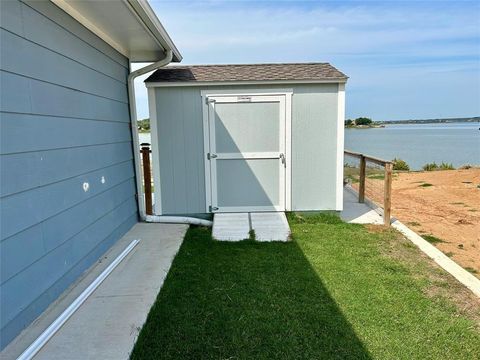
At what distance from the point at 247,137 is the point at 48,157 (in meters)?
2.95

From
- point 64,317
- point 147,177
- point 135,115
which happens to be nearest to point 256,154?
point 147,177

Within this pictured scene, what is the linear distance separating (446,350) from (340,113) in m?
3.43

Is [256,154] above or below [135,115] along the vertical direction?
below

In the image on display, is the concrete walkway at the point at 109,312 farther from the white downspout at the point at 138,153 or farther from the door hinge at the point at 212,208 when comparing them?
the door hinge at the point at 212,208

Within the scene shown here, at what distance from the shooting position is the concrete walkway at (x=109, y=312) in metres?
1.97

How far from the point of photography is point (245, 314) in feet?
8.10

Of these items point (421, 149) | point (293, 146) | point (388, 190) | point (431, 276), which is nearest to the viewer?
point (431, 276)

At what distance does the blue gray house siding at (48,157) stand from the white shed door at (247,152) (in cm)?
160

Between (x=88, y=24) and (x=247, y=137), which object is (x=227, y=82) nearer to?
(x=247, y=137)

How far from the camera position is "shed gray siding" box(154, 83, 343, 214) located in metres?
4.84

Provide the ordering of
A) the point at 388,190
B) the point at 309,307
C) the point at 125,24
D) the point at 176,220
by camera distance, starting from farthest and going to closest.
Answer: the point at 176,220, the point at 388,190, the point at 125,24, the point at 309,307

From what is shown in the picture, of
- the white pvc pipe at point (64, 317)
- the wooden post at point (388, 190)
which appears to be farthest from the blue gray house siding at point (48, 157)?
the wooden post at point (388, 190)

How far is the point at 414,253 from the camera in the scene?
378 centimetres

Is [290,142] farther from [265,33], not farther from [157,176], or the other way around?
[265,33]
